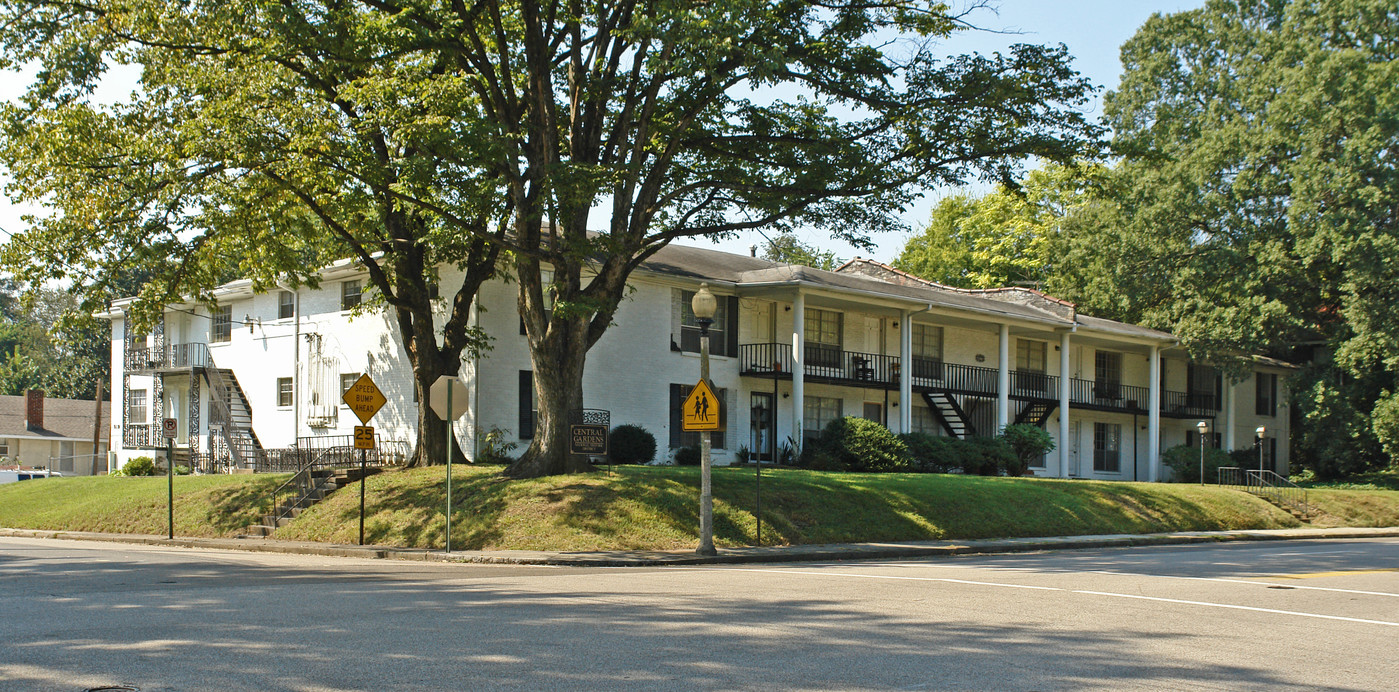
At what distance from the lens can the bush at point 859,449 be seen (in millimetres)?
31031

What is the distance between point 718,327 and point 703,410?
15.7 m

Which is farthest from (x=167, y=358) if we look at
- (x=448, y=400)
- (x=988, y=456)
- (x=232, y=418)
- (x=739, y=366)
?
(x=988, y=456)

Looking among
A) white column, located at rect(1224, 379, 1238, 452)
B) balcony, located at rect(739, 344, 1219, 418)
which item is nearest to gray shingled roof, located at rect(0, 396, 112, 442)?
balcony, located at rect(739, 344, 1219, 418)

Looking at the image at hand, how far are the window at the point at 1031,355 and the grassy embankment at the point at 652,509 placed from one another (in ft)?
37.9

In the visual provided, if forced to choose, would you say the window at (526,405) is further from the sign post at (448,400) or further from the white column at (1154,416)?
the white column at (1154,416)

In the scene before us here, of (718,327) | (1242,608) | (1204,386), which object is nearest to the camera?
(1242,608)

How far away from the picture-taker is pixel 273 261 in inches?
918

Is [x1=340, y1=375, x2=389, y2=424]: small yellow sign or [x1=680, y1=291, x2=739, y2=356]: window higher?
[x1=680, y1=291, x2=739, y2=356]: window

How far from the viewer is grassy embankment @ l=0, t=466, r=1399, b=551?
19.6 m

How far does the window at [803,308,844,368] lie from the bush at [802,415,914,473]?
3673mm

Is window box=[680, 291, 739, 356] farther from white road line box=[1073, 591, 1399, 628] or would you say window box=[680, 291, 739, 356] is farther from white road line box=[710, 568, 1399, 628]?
white road line box=[1073, 591, 1399, 628]

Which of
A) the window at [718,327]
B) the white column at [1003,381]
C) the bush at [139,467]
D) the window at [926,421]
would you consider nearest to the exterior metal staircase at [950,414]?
the window at [926,421]

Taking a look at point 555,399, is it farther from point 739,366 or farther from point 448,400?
point 739,366

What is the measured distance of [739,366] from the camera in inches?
1316
